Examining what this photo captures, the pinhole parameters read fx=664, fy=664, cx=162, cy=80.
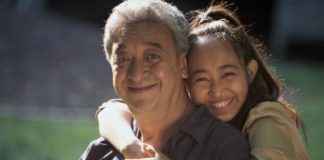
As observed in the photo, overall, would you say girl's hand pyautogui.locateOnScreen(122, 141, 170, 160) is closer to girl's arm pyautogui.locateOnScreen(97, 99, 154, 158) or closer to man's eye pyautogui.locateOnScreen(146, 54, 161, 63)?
girl's arm pyautogui.locateOnScreen(97, 99, 154, 158)

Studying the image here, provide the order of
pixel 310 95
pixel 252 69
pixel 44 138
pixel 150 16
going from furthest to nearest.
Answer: pixel 310 95, pixel 44 138, pixel 252 69, pixel 150 16

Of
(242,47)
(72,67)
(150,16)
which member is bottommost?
(72,67)

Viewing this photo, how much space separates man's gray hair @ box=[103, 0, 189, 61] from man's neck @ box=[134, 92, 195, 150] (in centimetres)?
22

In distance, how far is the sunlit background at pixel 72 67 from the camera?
26.7 feet

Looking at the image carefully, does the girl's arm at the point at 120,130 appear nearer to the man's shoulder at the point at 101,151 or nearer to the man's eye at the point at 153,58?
the man's shoulder at the point at 101,151

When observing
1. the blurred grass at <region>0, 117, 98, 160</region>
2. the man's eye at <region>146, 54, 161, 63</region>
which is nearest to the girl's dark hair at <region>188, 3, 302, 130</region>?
the man's eye at <region>146, 54, 161, 63</region>

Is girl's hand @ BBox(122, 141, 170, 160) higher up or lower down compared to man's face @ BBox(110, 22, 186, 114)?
lower down

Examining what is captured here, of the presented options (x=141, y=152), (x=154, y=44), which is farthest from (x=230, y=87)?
(x=141, y=152)

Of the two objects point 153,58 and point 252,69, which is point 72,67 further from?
point 153,58

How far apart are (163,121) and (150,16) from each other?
43 centimetres

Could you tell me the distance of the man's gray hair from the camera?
8.69 feet

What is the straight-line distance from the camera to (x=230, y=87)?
2.92m

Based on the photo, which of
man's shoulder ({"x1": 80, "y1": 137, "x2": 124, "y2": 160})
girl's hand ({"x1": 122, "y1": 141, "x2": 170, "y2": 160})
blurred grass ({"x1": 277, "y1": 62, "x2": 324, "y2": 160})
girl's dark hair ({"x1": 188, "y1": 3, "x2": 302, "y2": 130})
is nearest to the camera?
girl's hand ({"x1": 122, "y1": 141, "x2": 170, "y2": 160})

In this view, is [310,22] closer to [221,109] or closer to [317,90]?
[317,90]
